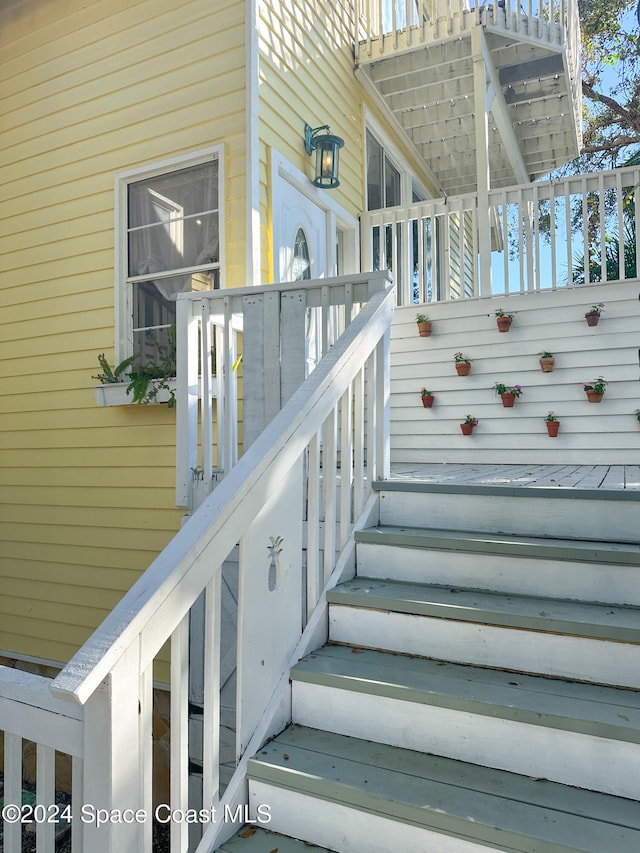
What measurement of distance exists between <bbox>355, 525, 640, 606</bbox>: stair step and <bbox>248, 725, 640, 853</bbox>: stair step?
0.64 metres

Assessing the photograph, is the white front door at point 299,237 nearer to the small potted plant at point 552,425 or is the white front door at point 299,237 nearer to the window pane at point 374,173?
the window pane at point 374,173

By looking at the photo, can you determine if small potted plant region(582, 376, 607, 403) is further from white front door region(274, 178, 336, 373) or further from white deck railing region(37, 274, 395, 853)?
white deck railing region(37, 274, 395, 853)

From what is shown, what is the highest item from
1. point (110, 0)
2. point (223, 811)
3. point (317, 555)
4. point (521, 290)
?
point (110, 0)

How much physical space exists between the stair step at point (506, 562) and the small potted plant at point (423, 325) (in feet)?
8.57

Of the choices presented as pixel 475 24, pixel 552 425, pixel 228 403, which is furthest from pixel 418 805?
pixel 475 24

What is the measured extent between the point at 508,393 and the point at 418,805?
322 centimetres

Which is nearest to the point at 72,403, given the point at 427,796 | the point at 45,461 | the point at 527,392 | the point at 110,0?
the point at 45,461

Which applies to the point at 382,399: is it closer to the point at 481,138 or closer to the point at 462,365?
the point at 462,365

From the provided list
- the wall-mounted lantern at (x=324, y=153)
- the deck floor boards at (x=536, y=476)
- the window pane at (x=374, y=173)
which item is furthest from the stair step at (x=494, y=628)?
the window pane at (x=374, y=173)

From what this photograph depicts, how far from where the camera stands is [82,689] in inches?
42.8

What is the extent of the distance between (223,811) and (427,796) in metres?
0.51

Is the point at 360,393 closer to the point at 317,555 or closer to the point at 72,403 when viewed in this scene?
the point at 317,555

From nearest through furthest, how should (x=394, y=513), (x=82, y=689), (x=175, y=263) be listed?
(x=82, y=689)
(x=394, y=513)
(x=175, y=263)

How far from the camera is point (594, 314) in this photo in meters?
4.21
